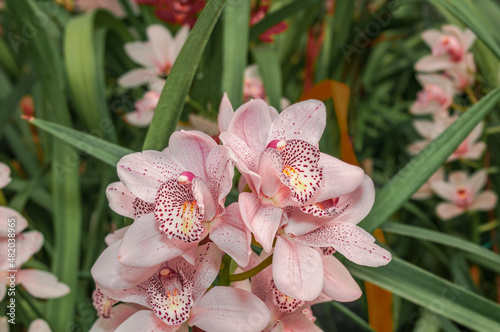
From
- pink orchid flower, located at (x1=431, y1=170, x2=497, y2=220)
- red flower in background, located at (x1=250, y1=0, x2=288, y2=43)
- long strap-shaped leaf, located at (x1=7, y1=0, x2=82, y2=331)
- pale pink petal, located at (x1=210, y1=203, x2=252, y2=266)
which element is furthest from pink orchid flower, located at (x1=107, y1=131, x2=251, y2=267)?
pink orchid flower, located at (x1=431, y1=170, x2=497, y2=220)

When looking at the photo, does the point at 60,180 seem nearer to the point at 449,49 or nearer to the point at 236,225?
the point at 236,225

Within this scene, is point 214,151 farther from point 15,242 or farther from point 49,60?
point 49,60

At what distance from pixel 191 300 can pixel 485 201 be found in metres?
0.59

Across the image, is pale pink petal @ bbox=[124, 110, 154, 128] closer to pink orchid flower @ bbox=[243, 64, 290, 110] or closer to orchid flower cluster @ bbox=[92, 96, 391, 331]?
pink orchid flower @ bbox=[243, 64, 290, 110]

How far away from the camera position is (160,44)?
71cm

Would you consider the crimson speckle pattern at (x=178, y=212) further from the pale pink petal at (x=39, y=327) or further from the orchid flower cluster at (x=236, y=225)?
the pale pink petal at (x=39, y=327)

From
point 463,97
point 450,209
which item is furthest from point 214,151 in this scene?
point 463,97

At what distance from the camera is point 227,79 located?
0.56m

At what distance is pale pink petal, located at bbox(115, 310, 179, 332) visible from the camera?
1.09 feet

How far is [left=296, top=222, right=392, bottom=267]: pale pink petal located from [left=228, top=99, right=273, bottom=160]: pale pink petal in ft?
0.21

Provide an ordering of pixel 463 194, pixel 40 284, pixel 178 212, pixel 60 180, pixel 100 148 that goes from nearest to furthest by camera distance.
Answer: pixel 178 212 → pixel 100 148 → pixel 40 284 → pixel 60 180 → pixel 463 194

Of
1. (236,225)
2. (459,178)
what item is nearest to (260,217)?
(236,225)

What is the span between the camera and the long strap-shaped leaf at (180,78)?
1.24ft

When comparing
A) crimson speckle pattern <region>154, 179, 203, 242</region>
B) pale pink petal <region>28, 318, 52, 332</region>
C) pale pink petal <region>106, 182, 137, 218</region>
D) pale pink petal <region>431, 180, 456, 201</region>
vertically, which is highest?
crimson speckle pattern <region>154, 179, 203, 242</region>
